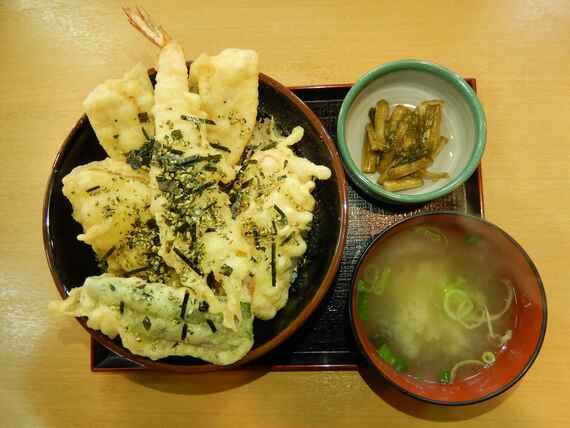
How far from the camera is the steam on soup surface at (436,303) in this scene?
1.77m

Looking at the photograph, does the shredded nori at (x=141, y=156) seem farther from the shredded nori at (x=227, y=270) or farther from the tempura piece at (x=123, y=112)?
the shredded nori at (x=227, y=270)

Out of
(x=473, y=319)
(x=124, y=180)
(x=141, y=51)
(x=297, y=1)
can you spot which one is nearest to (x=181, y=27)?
(x=141, y=51)

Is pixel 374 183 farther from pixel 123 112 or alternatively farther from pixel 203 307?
pixel 123 112

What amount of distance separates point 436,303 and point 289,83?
117 centimetres

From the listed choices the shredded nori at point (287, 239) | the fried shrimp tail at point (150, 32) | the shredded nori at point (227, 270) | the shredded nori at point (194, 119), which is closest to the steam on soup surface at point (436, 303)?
the shredded nori at point (287, 239)

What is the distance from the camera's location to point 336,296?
1.91 m

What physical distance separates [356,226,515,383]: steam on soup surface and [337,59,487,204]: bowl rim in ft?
0.50

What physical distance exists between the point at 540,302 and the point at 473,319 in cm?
25

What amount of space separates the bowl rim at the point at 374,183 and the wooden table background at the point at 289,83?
292mm

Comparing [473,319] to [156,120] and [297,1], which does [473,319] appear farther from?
[297,1]

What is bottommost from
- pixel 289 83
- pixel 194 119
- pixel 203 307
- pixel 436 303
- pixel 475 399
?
pixel 475 399

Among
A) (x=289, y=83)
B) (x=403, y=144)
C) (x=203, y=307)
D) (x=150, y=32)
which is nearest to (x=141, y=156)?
(x=150, y=32)

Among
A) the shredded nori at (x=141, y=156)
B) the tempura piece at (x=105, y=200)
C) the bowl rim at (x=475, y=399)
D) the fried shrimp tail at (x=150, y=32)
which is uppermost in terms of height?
the fried shrimp tail at (x=150, y=32)

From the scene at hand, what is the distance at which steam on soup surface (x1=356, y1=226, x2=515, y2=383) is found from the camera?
69.7 inches
